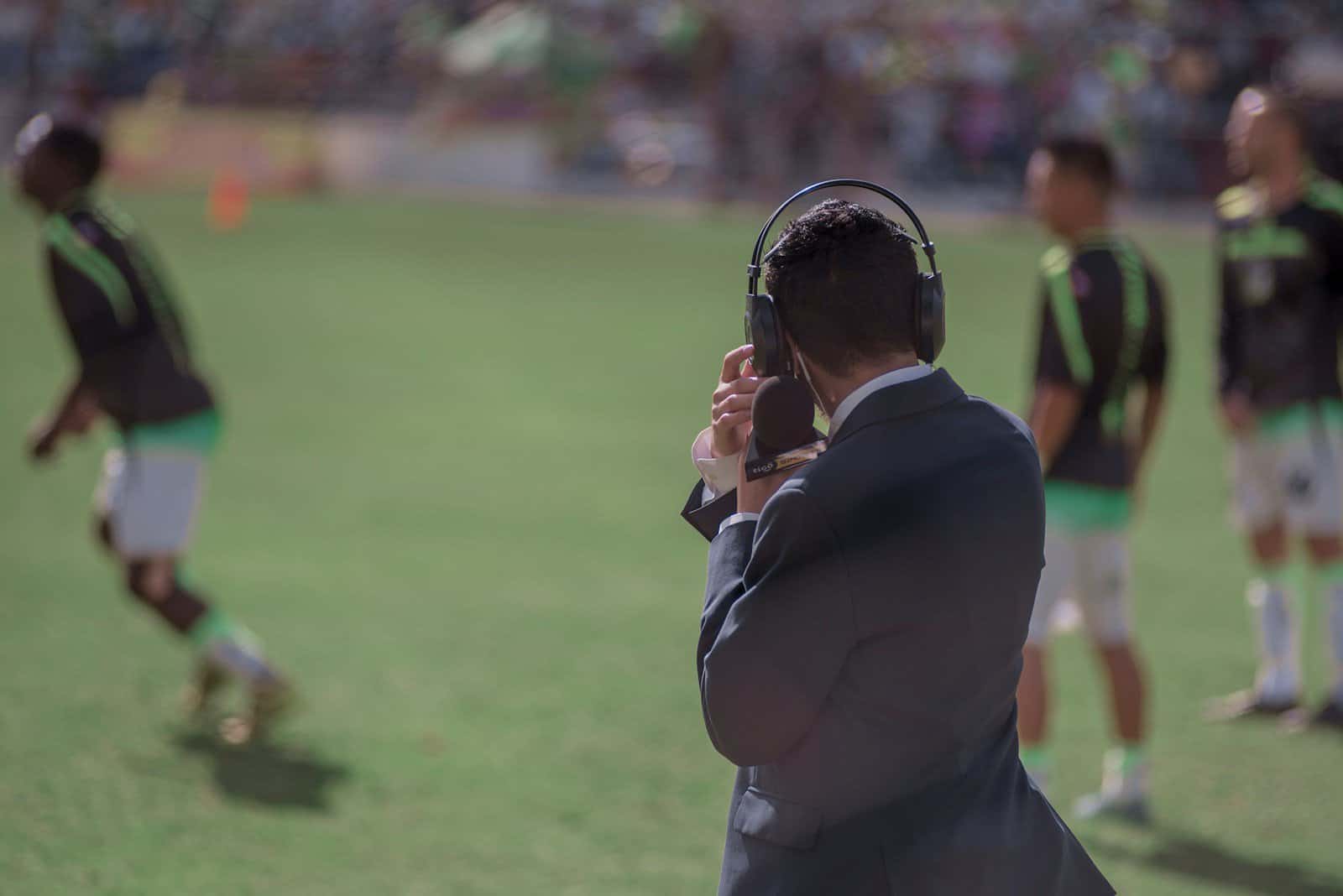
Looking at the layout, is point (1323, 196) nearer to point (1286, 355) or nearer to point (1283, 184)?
point (1283, 184)

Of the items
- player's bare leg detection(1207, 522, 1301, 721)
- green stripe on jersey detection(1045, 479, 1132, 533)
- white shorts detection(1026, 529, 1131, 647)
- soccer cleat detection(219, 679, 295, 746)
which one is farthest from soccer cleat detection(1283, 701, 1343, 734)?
soccer cleat detection(219, 679, 295, 746)

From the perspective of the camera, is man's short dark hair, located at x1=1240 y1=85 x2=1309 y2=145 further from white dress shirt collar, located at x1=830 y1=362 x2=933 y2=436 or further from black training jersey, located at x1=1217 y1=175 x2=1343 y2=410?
white dress shirt collar, located at x1=830 y1=362 x2=933 y2=436

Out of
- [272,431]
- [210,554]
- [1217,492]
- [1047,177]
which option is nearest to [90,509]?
[210,554]

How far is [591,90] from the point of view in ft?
103

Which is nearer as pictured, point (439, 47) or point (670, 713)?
point (670, 713)

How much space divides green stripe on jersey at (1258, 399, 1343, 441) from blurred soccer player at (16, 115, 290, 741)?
13.7 ft

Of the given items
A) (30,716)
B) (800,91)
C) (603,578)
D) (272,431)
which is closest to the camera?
(30,716)

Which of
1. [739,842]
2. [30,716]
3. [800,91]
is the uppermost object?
[800,91]

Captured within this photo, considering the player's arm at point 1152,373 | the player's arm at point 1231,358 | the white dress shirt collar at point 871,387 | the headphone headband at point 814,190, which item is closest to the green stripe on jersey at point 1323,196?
the player's arm at point 1231,358

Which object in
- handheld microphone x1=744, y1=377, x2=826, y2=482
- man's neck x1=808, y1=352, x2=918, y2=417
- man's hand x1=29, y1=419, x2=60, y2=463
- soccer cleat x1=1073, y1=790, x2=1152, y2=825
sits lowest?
soccer cleat x1=1073, y1=790, x2=1152, y2=825

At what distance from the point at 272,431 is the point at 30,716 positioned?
5.78 meters

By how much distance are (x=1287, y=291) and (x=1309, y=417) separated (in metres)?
0.53

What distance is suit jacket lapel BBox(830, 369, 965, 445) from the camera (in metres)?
2.15

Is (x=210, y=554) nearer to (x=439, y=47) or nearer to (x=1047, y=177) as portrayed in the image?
(x=1047, y=177)
